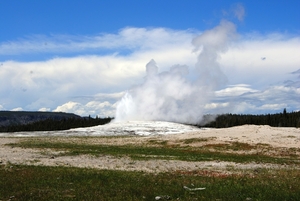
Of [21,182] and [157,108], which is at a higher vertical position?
[157,108]

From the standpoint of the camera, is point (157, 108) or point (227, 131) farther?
point (157, 108)

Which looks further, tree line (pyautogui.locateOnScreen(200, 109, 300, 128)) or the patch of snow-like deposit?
tree line (pyautogui.locateOnScreen(200, 109, 300, 128))

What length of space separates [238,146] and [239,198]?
143ft

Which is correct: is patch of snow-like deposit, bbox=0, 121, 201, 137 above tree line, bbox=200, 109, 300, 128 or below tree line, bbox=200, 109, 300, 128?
below

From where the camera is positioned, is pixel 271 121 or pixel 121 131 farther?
pixel 271 121

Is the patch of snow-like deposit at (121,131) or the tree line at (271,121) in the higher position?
the tree line at (271,121)

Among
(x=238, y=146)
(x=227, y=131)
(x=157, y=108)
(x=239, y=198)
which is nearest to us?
(x=239, y=198)

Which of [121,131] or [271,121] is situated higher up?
[271,121]

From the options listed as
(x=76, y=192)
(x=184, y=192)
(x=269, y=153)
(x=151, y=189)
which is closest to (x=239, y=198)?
(x=184, y=192)

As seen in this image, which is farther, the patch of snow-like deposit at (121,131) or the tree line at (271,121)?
the tree line at (271,121)

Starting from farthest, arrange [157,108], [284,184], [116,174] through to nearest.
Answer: [157,108] → [116,174] → [284,184]

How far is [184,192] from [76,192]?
5.29 meters

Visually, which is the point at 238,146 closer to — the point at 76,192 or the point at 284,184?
the point at 284,184

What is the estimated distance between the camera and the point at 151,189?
18.1 m
